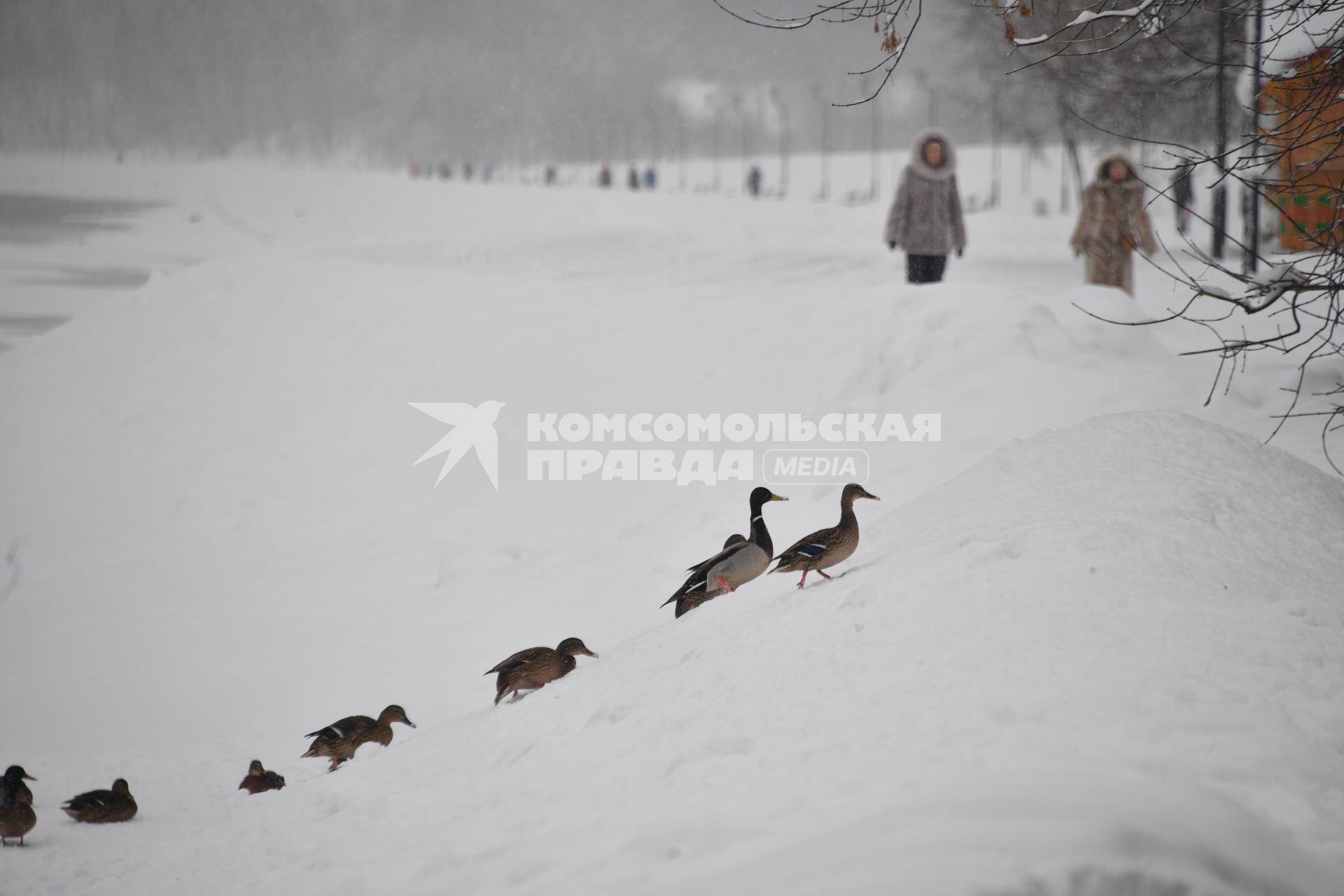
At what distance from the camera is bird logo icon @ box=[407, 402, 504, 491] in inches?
580

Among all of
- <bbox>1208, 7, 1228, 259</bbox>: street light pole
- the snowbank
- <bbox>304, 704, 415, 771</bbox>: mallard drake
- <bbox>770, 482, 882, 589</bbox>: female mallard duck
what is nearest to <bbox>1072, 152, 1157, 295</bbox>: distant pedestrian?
<bbox>1208, 7, 1228, 259</bbox>: street light pole

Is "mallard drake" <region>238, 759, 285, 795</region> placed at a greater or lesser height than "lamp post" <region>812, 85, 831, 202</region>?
lesser

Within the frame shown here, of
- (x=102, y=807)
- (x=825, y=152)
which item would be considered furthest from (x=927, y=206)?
(x=825, y=152)

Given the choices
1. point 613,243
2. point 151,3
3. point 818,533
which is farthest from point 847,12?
point 151,3

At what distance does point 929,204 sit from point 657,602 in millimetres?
7797

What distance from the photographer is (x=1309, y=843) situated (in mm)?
3006

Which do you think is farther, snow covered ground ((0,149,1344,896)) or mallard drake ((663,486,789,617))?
mallard drake ((663,486,789,617))

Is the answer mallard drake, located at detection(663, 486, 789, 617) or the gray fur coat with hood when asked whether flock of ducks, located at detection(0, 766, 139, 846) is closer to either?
mallard drake, located at detection(663, 486, 789, 617)

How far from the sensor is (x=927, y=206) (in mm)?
14727

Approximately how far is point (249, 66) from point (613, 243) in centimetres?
6606

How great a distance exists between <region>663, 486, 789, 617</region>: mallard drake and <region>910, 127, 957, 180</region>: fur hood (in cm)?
933

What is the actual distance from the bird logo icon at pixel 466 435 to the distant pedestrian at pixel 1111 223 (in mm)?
8725

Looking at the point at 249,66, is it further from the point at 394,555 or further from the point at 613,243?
the point at 394,555

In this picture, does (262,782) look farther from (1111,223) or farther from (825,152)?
(825,152)
